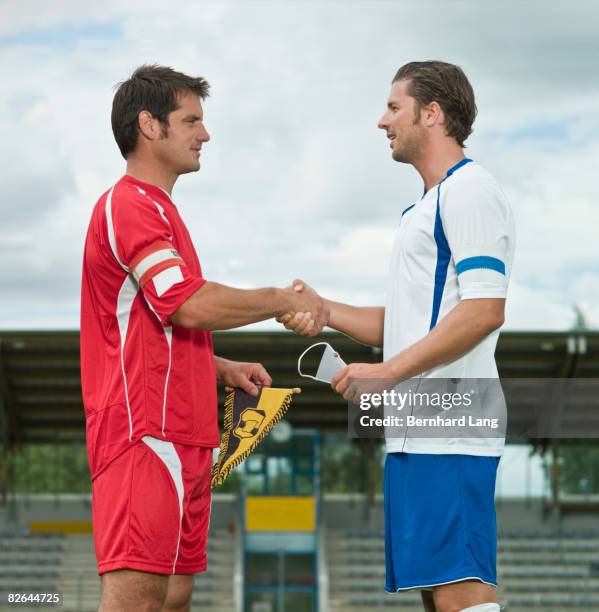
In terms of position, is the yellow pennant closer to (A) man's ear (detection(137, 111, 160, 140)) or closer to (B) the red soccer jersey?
(B) the red soccer jersey

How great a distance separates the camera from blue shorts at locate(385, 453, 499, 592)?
10.8ft

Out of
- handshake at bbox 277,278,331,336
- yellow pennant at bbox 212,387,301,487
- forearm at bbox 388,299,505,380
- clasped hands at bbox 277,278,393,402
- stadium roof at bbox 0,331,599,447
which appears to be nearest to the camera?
forearm at bbox 388,299,505,380

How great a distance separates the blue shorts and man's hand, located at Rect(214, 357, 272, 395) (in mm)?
861

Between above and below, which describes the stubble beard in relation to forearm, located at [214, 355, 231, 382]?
above

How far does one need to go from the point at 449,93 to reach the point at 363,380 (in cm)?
103

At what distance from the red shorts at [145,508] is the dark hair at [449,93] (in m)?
1.44

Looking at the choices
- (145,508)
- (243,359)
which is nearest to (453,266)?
(145,508)

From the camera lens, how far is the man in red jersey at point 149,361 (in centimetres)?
349

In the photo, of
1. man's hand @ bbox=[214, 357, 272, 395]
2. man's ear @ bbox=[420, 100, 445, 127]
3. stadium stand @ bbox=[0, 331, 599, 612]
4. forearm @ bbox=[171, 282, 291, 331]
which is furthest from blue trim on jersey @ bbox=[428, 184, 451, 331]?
stadium stand @ bbox=[0, 331, 599, 612]

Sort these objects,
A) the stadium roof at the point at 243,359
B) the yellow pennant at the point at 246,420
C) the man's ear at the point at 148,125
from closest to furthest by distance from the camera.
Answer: the man's ear at the point at 148,125 → the yellow pennant at the point at 246,420 → the stadium roof at the point at 243,359

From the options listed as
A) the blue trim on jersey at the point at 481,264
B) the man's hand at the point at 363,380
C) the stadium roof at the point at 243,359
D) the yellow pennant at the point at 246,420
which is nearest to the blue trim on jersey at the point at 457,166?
the blue trim on jersey at the point at 481,264

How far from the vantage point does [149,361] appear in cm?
355

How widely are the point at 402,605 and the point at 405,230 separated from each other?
20.0 m

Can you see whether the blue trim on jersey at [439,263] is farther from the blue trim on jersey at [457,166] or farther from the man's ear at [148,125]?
the man's ear at [148,125]
